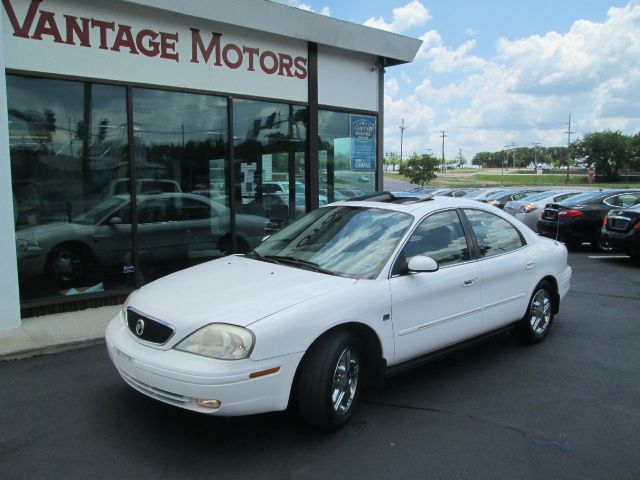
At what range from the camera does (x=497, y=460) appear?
3.28 m

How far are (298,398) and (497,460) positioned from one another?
50.3 inches

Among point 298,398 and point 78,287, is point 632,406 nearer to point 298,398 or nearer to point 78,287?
point 298,398

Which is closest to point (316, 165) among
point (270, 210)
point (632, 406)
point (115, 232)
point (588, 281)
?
point (270, 210)

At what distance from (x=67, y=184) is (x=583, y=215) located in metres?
11.3

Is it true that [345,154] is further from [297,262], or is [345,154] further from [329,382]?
[329,382]

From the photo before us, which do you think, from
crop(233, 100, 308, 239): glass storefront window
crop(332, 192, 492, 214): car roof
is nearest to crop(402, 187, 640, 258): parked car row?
crop(233, 100, 308, 239): glass storefront window

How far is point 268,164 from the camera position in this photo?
365 inches

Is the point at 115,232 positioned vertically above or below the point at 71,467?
above

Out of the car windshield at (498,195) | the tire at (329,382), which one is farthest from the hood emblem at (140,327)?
the car windshield at (498,195)

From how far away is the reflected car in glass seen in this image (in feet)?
22.8

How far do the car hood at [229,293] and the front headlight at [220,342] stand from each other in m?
0.04

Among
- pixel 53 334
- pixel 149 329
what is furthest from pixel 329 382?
pixel 53 334

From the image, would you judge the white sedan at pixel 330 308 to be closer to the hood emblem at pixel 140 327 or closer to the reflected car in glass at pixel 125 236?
the hood emblem at pixel 140 327

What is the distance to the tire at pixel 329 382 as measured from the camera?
3354mm
